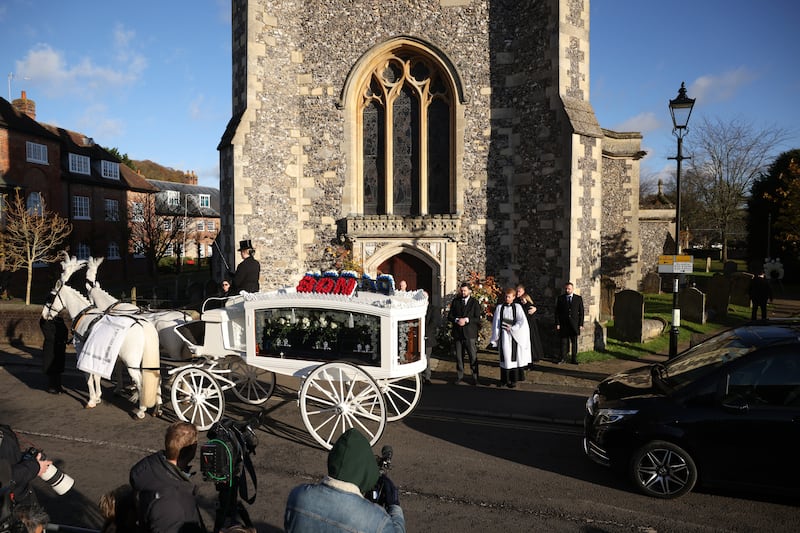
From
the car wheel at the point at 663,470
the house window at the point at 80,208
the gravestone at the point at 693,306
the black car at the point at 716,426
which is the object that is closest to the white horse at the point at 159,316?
the black car at the point at 716,426

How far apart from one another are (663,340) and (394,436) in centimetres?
892

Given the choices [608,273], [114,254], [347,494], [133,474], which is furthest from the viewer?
[114,254]

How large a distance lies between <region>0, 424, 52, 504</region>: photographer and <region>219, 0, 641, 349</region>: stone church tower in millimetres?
10067

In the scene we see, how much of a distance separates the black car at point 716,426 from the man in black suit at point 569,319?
519 centimetres

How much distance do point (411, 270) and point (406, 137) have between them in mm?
3636

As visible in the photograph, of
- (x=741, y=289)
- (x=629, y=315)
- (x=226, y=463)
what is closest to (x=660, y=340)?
(x=629, y=315)

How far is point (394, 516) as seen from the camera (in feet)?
9.09

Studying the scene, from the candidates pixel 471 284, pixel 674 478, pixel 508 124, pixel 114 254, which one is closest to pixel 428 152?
pixel 508 124

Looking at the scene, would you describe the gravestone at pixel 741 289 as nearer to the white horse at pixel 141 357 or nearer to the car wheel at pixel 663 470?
the car wheel at pixel 663 470

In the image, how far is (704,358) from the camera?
237 inches

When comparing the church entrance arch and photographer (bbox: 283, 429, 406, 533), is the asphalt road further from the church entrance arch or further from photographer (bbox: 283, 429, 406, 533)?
the church entrance arch

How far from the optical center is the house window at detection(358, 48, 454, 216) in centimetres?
1418

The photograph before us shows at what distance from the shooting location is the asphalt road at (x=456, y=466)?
16.4 ft

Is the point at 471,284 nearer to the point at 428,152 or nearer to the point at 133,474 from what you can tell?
the point at 428,152
